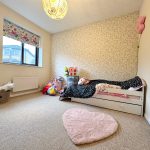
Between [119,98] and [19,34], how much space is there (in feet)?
10.7

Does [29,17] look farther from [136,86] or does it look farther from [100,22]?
[136,86]

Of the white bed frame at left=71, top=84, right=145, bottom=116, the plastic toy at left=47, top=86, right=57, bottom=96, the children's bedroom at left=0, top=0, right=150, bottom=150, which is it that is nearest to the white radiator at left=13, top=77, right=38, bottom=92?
the children's bedroom at left=0, top=0, right=150, bottom=150

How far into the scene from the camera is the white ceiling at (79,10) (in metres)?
2.67

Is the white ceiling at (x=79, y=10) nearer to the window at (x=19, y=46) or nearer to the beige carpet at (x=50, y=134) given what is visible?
the window at (x=19, y=46)

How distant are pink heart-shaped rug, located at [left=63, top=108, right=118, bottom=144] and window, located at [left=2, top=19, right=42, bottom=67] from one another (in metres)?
2.49

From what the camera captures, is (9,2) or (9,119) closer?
(9,119)

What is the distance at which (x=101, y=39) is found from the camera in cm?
360

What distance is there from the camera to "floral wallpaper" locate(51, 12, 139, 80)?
3.22 metres

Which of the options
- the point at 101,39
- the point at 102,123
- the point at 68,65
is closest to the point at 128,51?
the point at 101,39

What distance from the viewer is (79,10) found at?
2.98 m

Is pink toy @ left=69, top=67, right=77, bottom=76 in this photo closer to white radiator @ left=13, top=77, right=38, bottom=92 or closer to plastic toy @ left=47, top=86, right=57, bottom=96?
plastic toy @ left=47, top=86, right=57, bottom=96

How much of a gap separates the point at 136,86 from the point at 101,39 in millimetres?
1907

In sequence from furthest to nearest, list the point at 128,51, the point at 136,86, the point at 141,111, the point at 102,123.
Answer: the point at 128,51
the point at 136,86
the point at 141,111
the point at 102,123

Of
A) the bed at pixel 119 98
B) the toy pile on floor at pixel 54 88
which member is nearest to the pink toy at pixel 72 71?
the toy pile on floor at pixel 54 88
